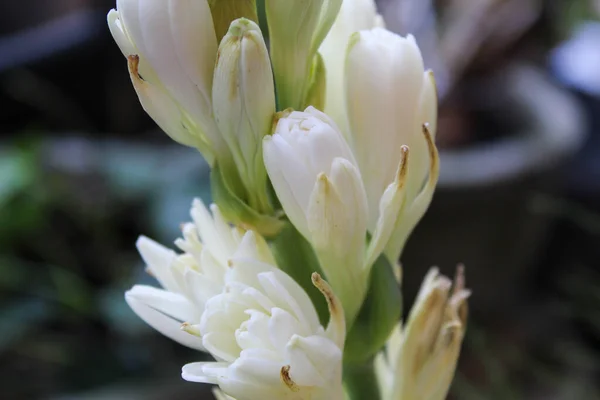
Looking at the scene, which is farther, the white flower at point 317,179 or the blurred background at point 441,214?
the blurred background at point 441,214

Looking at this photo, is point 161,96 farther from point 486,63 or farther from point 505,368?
point 486,63

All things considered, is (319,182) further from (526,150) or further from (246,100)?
(526,150)

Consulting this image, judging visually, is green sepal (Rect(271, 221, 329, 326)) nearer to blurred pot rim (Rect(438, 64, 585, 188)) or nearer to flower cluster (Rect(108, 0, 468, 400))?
flower cluster (Rect(108, 0, 468, 400))

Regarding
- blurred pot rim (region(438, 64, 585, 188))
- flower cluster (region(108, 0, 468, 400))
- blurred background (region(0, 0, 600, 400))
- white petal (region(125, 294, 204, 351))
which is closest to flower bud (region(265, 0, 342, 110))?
flower cluster (region(108, 0, 468, 400))

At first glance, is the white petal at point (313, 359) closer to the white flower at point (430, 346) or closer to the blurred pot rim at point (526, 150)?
the white flower at point (430, 346)

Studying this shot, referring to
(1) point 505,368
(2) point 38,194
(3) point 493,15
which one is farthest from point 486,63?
(2) point 38,194

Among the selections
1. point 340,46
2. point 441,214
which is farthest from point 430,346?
point 441,214

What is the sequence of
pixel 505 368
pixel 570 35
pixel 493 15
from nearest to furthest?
pixel 505 368 < pixel 493 15 < pixel 570 35

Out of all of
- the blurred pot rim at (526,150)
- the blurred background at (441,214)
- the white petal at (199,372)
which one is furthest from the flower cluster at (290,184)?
the blurred pot rim at (526,150)
